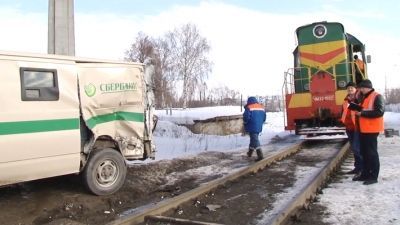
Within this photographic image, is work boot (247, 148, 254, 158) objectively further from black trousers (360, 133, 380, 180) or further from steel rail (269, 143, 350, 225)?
black trousers (360, 133, 380, 180)

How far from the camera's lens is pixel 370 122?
853cm

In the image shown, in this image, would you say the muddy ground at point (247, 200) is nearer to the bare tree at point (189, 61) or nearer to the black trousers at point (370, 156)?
the black trousers at point (370, 156)

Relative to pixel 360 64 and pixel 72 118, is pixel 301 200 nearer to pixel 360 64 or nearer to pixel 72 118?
pixel 72 118

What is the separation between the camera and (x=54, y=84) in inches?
274

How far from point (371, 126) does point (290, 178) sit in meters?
1.88

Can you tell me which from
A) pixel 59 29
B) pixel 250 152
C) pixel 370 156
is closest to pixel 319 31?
pixel 250 152

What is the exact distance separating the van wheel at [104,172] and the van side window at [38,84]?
1.25 metres

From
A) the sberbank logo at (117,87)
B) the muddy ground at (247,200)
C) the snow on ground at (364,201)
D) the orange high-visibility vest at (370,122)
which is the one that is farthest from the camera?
the orange high-visibility vest at (370,122)

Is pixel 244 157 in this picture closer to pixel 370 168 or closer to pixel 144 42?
pixel 370 168

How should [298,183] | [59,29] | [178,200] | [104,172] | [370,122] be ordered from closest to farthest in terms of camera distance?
[178,200] < [104,172] < [370,122] < [298,183] < [59,29]

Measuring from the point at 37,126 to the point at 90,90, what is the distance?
1.16m

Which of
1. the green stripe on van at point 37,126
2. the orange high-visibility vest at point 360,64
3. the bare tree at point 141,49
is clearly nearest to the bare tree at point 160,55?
the bare tree at point 141,49

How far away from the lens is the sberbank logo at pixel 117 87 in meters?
7.73

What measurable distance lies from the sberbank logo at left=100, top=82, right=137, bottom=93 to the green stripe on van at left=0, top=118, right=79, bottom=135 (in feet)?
2.57
